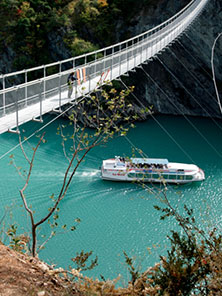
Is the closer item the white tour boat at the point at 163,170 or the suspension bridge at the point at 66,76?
the suspension bridge at the point at 66,76

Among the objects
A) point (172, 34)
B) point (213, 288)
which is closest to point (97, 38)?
point (172, 34)

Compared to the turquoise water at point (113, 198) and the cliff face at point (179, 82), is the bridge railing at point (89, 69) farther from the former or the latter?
the turquoise water at point (113, 198)

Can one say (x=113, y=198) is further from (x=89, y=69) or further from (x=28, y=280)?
(x=28, y=280)

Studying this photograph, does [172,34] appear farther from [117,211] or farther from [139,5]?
[117,211]

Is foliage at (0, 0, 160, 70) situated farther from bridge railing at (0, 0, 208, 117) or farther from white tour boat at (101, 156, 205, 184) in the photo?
white tour boat at (101, 156, 205, 184)

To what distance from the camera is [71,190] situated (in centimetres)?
1440

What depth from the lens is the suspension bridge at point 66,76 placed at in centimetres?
842

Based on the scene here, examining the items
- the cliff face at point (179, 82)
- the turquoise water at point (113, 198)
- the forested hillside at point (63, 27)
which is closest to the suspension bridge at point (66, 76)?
the forested hillside at point (63, 27)

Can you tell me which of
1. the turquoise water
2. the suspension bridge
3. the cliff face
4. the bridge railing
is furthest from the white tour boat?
the cliff face

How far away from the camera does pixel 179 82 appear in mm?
22750

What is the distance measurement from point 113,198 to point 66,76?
18.0 ft

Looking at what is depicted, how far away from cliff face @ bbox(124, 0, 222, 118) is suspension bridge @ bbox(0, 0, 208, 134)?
2924 millimetres

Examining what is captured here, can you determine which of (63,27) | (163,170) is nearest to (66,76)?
(163,170)

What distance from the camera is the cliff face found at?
21700 mm
